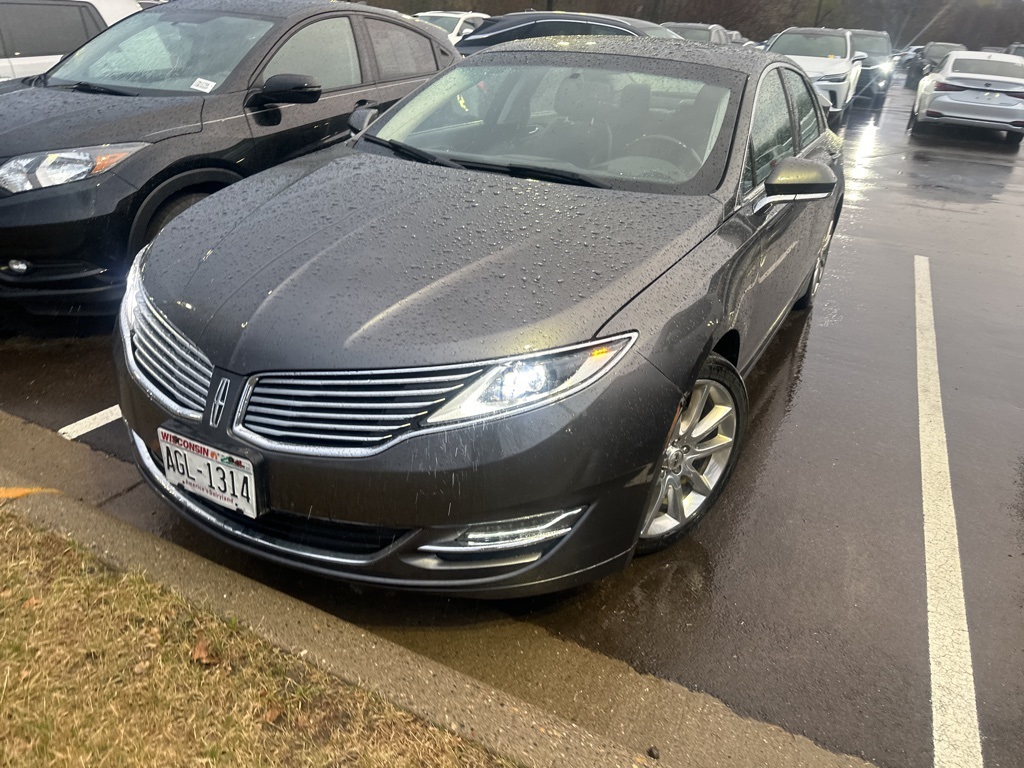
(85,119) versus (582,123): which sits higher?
(582,123)

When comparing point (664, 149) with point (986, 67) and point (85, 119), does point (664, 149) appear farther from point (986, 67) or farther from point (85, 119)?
point (986, 67)

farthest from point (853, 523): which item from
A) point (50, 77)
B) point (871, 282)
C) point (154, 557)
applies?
point (50, 77)

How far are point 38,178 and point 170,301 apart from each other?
1951 millimetres

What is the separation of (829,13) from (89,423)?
4746cm

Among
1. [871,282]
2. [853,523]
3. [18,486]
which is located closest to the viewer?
[18,486]

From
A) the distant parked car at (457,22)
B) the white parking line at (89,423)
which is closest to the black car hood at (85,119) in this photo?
the white parking line at (89,423)

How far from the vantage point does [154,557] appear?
2529mm

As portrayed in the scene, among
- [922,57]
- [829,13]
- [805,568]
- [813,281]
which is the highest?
[813,281]

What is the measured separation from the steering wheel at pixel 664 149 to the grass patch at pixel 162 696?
2.30 meters

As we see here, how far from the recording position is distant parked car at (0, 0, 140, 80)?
682cm

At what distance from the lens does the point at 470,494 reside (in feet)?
7.29

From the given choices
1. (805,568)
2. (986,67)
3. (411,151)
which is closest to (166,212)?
(411,151)

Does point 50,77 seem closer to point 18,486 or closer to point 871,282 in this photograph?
point 18,486

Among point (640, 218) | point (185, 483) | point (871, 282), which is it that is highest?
point (640, 218)
